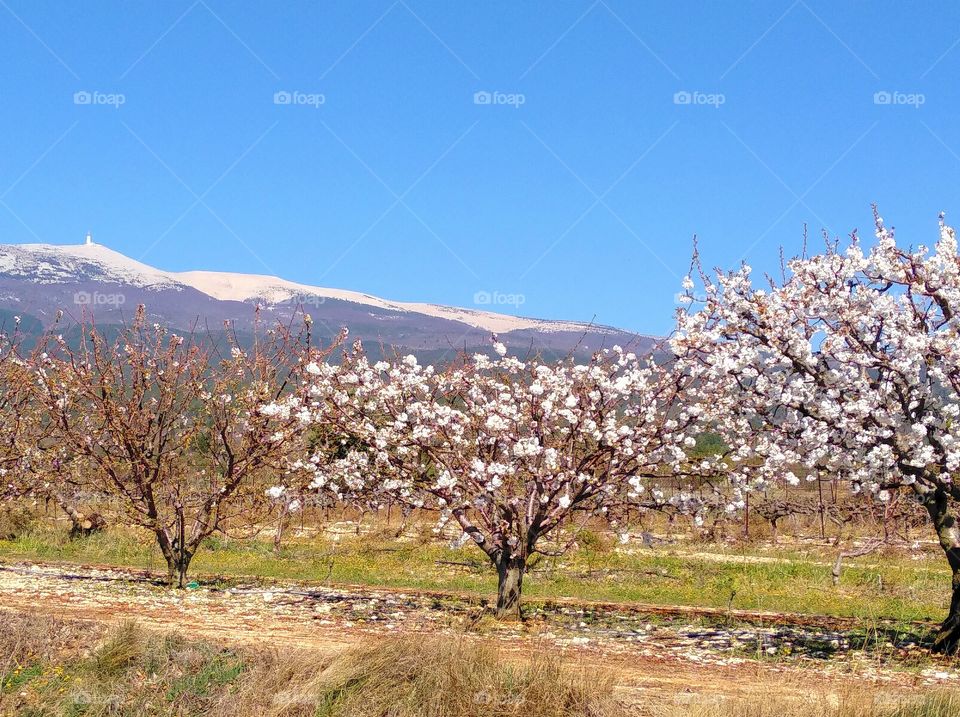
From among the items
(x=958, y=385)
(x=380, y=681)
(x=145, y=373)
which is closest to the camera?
(x=380, y=681)

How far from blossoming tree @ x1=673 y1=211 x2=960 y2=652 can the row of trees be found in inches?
1.4

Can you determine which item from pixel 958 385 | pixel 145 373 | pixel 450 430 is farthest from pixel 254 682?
pixel 145 373

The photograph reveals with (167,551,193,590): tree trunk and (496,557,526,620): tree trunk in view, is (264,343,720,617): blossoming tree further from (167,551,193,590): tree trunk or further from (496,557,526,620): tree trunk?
(167,551,193,590): tree trunk

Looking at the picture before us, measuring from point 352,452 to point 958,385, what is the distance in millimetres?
10004

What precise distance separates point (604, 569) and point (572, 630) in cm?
1115

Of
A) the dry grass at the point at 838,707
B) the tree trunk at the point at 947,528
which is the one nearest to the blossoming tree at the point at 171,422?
the tree trunk at the point at 947,528

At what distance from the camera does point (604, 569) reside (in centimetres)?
2672

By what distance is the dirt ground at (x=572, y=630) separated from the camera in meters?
11.7

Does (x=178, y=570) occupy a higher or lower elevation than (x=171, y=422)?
lower

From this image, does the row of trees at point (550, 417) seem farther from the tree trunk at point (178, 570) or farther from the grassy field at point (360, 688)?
the grassy field at point (360, 688)

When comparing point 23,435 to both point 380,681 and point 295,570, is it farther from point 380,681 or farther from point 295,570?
point 380,681

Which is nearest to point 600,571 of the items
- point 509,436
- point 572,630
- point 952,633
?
point 572,630

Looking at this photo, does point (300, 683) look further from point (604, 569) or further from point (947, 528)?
point (604, 569)

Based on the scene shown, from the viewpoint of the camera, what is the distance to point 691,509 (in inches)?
658
